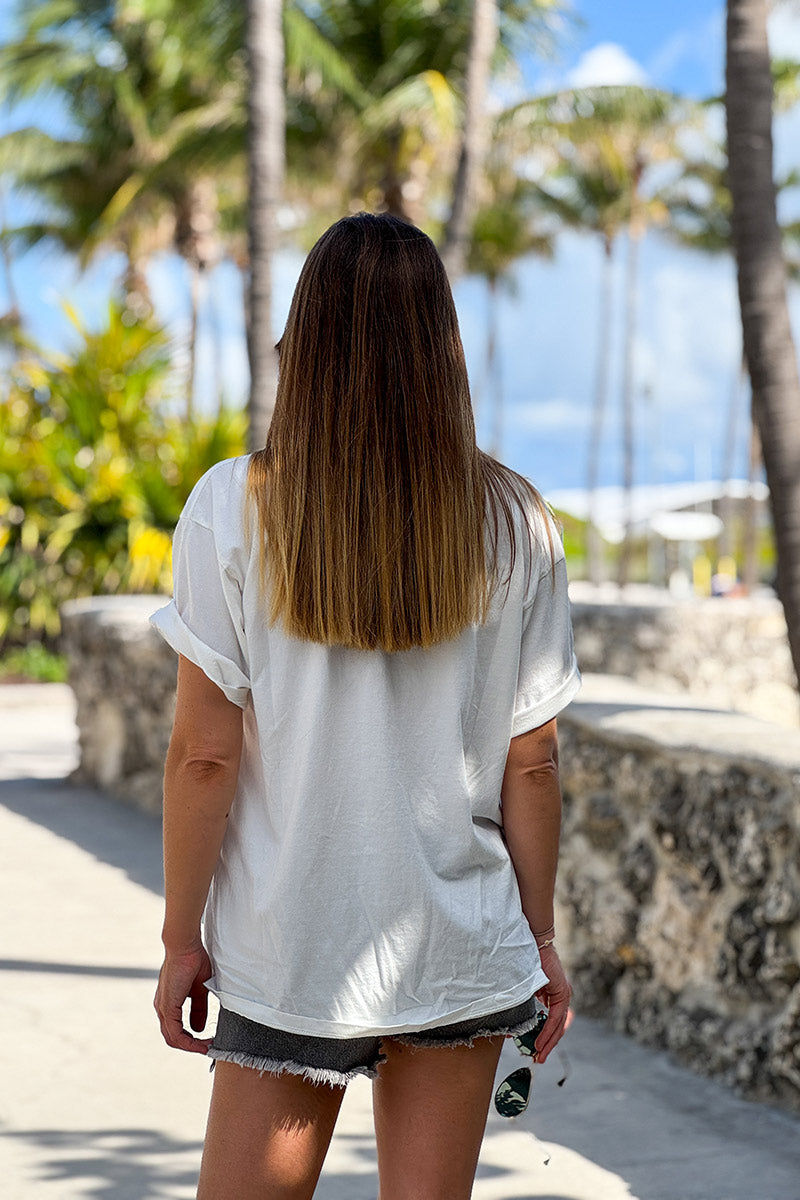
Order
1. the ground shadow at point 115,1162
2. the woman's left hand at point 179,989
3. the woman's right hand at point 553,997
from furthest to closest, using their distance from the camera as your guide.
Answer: the ground shadow at point 115,1162 < the woman's right hand at point 553,997 < the woman's left hand at point 179,989

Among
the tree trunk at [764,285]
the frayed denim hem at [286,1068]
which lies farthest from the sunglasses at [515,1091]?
the tree trunk at [764,285]

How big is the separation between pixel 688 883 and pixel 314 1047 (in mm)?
2500

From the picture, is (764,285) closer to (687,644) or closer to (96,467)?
(687,644)

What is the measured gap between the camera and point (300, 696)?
171 cm

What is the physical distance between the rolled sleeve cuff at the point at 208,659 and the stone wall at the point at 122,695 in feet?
19.4

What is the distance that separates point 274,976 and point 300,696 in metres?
0.35

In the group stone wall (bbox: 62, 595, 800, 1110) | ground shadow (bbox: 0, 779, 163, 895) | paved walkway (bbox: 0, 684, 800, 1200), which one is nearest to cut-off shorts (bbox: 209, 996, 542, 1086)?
paved walkway (bbox: 0, 684, 800, 1200)

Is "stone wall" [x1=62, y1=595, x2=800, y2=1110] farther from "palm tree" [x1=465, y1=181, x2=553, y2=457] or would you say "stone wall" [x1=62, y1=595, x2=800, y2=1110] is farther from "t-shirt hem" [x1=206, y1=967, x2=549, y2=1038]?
"palm tree" [x1=465, y1=181, x2=553, y2=457]

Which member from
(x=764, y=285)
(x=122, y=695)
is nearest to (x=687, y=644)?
(x=122, y=695)

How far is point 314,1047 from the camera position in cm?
173

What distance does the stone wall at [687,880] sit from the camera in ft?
12.0

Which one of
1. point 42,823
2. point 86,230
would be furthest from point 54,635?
point 86,230

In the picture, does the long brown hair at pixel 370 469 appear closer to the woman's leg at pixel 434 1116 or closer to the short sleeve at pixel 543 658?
the short sleeve at pixel 543 658

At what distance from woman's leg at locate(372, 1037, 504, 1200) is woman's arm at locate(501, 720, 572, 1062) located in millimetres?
131
